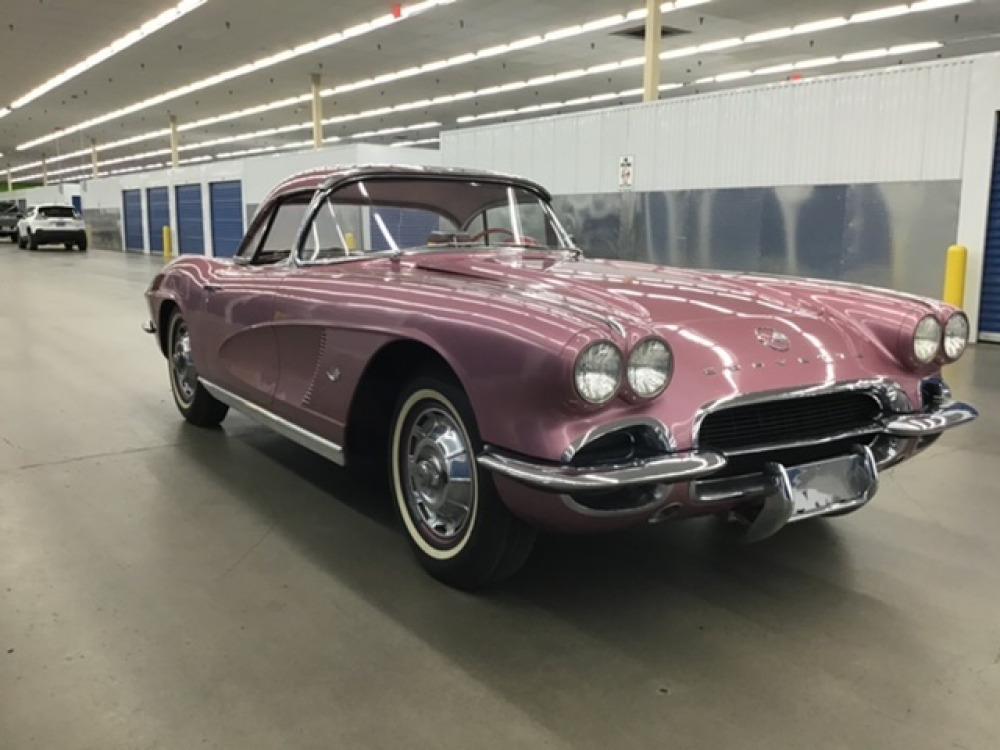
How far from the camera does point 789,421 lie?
2.63 metres

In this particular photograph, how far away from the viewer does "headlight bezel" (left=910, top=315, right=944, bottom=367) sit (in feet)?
9.77

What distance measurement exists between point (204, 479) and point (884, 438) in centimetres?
304

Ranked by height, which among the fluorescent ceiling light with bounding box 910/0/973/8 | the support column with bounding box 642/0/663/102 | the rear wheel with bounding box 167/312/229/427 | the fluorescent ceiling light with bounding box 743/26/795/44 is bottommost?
the rear wheel with bounding box 167/312/229/427

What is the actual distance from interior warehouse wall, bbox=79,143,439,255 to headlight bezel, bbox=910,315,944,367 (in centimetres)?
967

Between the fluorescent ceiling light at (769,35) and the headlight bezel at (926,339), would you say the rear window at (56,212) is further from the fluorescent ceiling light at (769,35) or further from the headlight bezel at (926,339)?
the headlight bezel at (926,339)

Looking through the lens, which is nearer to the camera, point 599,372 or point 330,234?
point 599,372

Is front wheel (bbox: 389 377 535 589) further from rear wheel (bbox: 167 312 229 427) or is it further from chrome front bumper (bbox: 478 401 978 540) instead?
rear wheel (bbox: 167 312 229 427)

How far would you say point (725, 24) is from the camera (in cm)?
1623

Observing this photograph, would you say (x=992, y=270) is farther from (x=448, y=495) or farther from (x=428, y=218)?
(x=448, y=495)

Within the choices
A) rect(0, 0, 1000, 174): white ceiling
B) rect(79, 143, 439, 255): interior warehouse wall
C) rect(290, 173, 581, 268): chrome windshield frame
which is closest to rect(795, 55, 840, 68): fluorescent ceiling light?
rect(0, 0, 1000, 174): white ceiling

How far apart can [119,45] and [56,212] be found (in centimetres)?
1136

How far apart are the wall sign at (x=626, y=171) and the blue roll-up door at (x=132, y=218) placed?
2321cm

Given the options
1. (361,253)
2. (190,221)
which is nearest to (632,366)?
(361,253)

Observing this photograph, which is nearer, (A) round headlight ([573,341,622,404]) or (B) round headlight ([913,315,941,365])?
(A) round headlight ([573,341,622,404])
